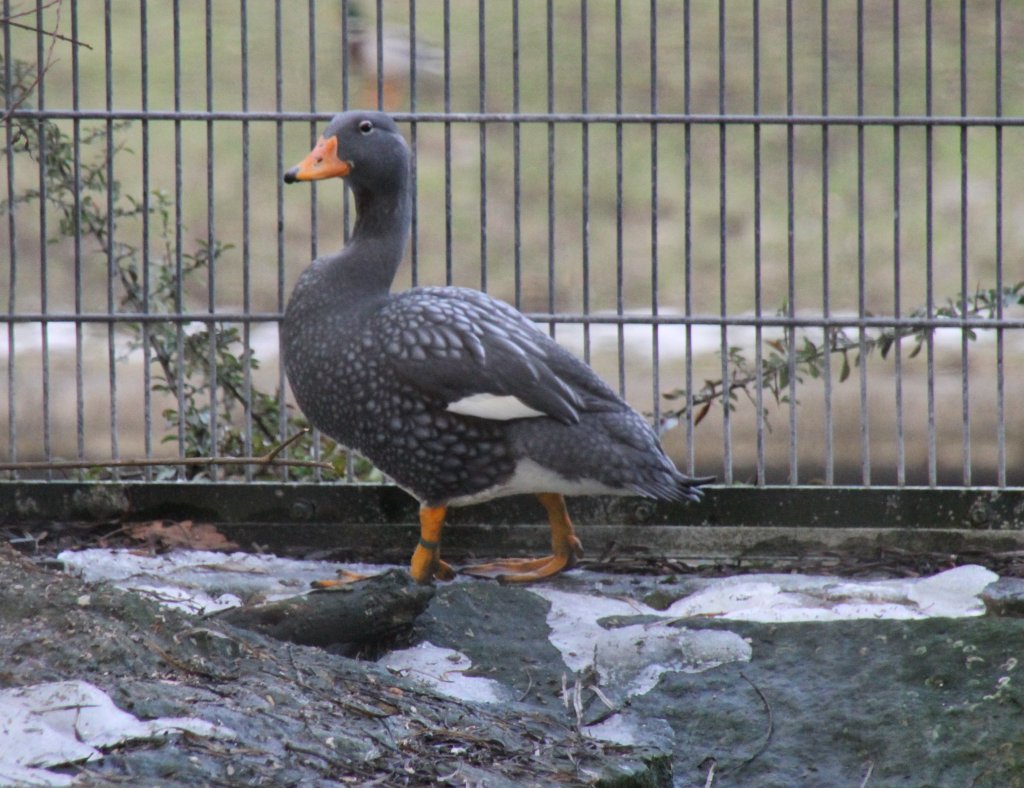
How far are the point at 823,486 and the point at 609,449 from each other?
35.8 inches

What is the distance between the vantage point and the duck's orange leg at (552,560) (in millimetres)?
4141

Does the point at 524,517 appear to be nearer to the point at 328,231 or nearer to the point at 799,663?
the point at 799,663

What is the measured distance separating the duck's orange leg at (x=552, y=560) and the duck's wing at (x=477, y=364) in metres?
0.38

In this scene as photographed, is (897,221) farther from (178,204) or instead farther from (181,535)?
(181,535)

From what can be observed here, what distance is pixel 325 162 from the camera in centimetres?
387

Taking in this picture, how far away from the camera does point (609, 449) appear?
381 centimetres

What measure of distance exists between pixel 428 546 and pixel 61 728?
164cm

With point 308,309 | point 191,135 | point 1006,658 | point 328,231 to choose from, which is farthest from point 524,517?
point 191,135

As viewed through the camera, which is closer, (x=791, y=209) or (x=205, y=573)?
(x=205, y=573)

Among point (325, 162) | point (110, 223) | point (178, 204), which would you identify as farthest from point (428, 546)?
point (110, 223)

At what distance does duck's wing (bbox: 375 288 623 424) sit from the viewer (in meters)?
3.77

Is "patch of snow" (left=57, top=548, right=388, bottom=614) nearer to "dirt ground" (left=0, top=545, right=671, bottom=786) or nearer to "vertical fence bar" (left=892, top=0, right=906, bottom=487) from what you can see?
"dirt ground" (left=0, top=545, right=671, bottom=786)

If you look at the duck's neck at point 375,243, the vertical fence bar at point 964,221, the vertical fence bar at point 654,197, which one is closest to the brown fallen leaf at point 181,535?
the duck's neck at point 375,243

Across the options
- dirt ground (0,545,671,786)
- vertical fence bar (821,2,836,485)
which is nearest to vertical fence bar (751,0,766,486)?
vertical fence bar (821,2,836,485)
